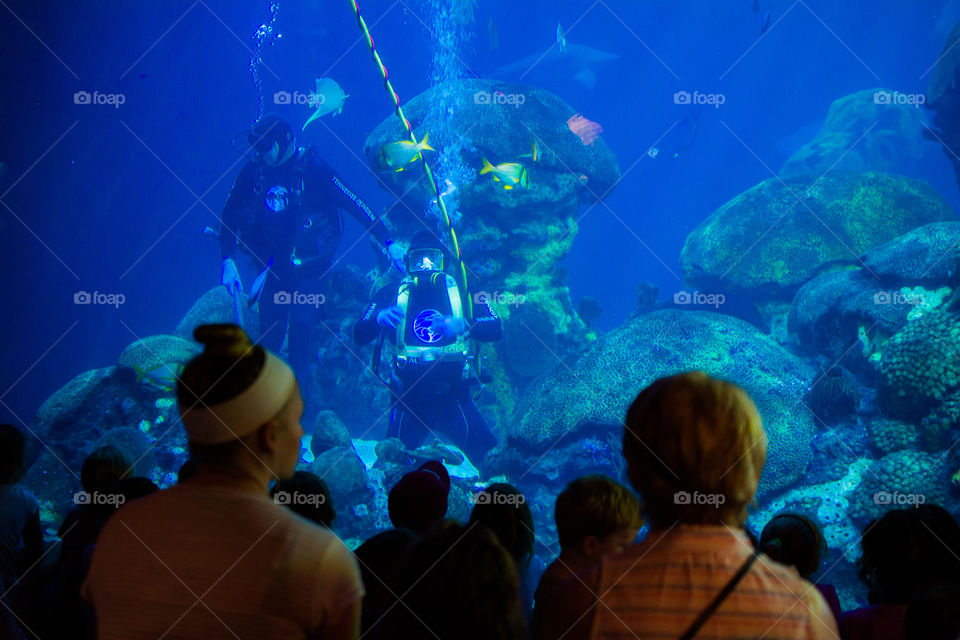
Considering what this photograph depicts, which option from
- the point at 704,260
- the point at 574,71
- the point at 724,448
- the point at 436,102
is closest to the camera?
the point at 724,448

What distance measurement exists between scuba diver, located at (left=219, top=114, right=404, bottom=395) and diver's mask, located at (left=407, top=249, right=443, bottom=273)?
67cm

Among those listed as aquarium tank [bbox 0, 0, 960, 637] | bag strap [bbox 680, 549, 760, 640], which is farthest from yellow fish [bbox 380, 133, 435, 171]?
bag strap [bbox 680, 549, 760, 640]

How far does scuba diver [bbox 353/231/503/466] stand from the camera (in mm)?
6750

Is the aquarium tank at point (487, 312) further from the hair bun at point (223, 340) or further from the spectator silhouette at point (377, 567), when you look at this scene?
the spectator silhouette at point (377, 567)

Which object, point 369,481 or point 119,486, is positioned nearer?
point 119,486

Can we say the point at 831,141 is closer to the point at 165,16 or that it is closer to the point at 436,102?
the point at 436,102

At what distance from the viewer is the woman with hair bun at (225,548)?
972mm

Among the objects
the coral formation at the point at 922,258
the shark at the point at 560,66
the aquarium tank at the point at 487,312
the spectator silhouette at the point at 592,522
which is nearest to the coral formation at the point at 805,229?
the aquarium tank at the point at 487,312

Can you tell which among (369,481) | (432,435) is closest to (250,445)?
(369,481)

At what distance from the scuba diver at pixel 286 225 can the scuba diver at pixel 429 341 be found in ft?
2.97

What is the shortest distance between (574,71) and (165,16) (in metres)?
30.4

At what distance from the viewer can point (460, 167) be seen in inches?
409

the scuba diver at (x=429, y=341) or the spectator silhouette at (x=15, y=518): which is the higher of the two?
the scuba diver at (x=429, y=341)

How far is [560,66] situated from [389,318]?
134 feet
